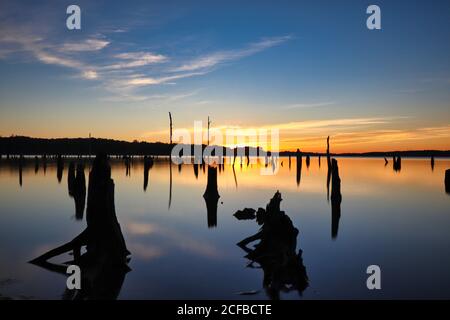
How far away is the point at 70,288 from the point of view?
9.34 meters

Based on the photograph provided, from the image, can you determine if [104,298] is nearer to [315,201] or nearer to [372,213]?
[372,213]

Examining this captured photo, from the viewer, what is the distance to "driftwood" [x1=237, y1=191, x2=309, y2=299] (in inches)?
385

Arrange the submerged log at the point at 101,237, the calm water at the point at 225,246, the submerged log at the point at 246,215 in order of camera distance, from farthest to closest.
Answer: the submerged log at the point at 246,215, the submerged log at the point at 101,237, the calm water at the point at 225,246

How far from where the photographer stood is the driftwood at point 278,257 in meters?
9.78

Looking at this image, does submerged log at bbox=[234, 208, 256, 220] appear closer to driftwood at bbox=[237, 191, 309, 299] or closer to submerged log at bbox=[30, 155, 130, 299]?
driftwood at bbox=[237, 191, 309, 299]

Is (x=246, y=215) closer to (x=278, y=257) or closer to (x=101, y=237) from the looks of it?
(x=278, y=257)

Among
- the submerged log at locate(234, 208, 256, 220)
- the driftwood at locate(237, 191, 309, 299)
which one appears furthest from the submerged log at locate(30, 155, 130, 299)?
the submerged log at locate(234, 208, 256, 220)

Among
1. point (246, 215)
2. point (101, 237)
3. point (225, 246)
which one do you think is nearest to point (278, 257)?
point (225, 246)

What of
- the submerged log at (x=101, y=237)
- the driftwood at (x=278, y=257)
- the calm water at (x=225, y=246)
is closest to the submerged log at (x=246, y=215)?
the calm water at (x=225, y=246)

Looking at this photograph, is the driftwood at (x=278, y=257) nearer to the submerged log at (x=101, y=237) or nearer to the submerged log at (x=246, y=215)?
the submerged log at (x=101, y=237)

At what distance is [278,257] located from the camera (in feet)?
34.8

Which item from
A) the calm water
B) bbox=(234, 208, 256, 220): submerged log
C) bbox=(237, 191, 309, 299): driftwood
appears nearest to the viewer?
bbox=(237, 191, 309, 299): driftwood
